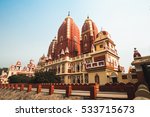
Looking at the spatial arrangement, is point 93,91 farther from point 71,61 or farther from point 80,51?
point 80,51

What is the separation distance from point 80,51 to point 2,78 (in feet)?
145

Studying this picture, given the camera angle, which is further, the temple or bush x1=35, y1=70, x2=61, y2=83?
bush x1=35, y1=70, x2=61, y2=83

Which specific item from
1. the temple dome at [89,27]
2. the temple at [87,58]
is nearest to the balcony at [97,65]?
the temple at [87,58]

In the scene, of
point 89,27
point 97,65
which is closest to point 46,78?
point 97,65

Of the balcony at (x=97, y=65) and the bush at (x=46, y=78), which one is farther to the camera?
the bush at (x=46, y=78)

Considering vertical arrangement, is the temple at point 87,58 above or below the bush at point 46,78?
above

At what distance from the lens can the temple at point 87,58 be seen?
19531 mm

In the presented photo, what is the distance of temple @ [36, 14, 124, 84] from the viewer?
1953 centimetres

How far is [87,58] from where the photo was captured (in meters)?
27.0

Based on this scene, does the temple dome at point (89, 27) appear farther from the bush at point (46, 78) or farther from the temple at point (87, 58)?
the bush at point (46, 78)

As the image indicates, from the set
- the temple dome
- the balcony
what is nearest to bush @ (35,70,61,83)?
the balcony

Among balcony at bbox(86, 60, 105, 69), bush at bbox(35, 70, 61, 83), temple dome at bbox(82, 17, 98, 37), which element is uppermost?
temple dome at bbox(82, 17, 98, 37)

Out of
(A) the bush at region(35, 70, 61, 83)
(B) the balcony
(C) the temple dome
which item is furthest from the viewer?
(C) the temple dome

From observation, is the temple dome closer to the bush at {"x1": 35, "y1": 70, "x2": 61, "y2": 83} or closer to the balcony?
the balcony
